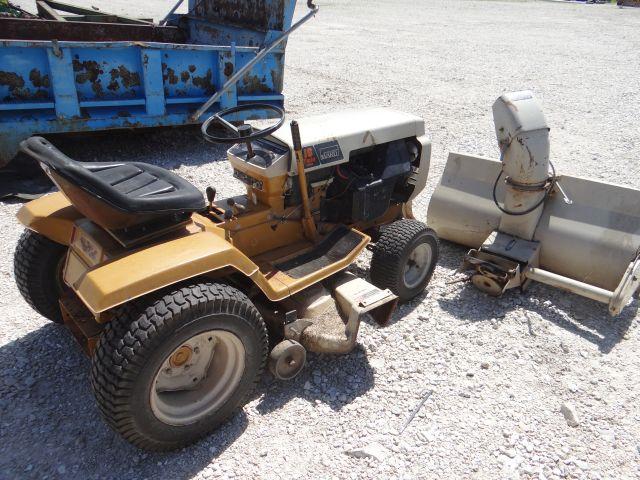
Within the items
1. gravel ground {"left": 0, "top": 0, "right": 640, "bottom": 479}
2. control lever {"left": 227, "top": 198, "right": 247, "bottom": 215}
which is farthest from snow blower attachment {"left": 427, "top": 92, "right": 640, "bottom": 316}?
control lever {"left": 227, "top": 198, "right": 247, "bottom": 215}

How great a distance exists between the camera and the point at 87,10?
309 inches

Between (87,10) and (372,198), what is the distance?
21.4 feet

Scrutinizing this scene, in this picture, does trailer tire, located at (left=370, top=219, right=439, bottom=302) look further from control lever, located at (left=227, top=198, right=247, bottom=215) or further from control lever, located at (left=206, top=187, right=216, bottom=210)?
control lever, located at (left=206, top=187, right=216, bottom=210)

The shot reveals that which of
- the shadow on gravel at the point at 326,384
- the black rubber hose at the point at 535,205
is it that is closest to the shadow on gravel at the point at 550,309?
the black rubber hose at the point at 535,205

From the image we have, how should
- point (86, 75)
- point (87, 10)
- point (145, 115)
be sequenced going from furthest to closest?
point (87, 10), point (145, 115), point (86, 75)

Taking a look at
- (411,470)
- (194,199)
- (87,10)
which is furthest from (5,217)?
(87,10)

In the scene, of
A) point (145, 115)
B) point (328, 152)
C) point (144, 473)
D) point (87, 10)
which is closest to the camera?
point (144, 473)

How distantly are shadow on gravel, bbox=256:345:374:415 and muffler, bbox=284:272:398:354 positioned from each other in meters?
0.15

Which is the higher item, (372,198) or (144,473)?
(372,198)

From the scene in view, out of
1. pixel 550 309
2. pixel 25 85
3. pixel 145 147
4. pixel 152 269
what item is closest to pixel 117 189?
pixel 152 269

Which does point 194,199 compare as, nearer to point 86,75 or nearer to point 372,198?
point 372,198

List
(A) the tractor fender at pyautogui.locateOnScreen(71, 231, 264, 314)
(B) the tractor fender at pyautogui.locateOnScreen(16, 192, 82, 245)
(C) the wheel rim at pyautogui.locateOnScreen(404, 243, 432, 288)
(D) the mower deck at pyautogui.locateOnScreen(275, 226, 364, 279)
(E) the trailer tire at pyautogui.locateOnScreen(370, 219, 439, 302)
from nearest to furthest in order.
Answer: (A) the tractor fender at pyautogui.locateOnScreen(71, 231, 264, 314) → (B) the tractor fender at pyautogui.locateOnScreen(16, 192, 82, 245) → (D) the mower deck at pyautogui.locateOnScreen(275, 226, 364, 279) → (E) the trailer tire at pyautogui.locateOnScreen(370, 219, 439, 302) → (C) the wheel rim at pyautogui.locateOnScreen(404, 243, 432, 288)

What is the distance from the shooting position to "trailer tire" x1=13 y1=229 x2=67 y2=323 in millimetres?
2912

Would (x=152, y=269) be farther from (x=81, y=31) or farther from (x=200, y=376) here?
(x=81, y=31)
